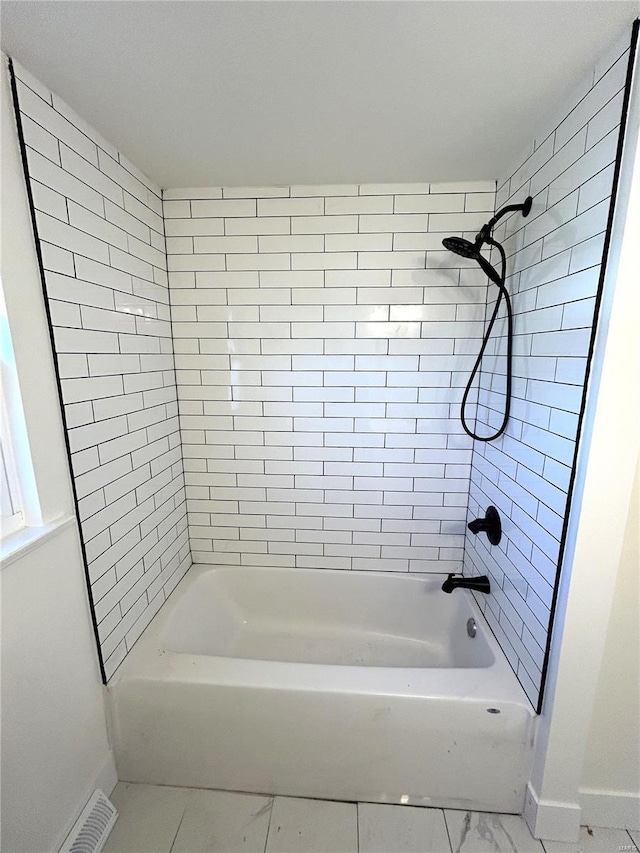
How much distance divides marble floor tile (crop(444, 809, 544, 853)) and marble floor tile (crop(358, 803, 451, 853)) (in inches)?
1.5

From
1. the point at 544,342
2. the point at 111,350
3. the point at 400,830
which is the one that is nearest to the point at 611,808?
the point at 400,830

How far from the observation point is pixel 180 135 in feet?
4.06

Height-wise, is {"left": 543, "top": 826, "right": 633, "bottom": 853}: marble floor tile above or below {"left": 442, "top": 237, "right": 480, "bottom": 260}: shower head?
below

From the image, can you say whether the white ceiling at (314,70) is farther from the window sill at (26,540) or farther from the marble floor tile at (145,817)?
the marble floor tile at (145,817)

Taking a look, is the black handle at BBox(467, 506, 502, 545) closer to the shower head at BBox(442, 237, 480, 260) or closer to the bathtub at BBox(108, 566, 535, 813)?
the bathtub at BBox(108, 566, 535, 813)

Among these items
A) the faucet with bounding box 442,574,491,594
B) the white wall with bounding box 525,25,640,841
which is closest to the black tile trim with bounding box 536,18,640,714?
the white wall with bounding box 525,25,640,841

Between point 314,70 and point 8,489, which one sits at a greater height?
point 314,70

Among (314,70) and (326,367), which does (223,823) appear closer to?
(326,367)

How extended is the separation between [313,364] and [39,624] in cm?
136

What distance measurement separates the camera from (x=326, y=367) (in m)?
1.75

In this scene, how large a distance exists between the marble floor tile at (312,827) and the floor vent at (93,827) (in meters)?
0.54

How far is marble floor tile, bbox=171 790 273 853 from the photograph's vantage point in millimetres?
1191

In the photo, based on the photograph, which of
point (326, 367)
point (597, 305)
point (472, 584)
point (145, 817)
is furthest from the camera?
point (326, 367)

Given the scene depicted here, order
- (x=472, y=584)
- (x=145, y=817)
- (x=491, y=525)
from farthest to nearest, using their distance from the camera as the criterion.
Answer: (x=472, y=584) < (x=491, y=525) < (x=145, y=817)
